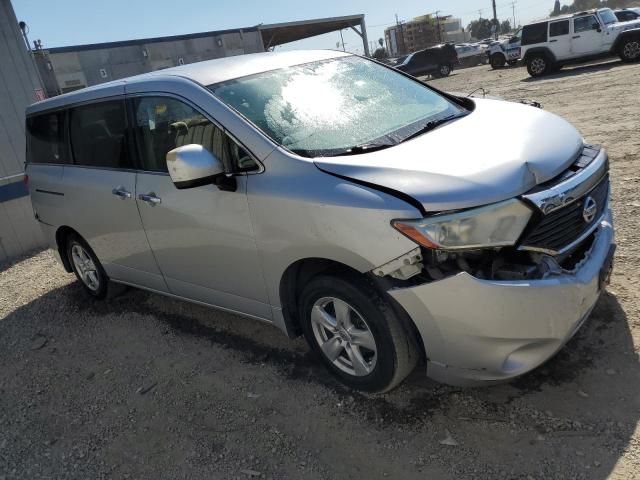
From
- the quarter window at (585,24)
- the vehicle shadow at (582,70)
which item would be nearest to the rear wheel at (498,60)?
the vehicle shadow at (582,70)

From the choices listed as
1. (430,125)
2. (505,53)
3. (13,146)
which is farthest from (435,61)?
(430,125)

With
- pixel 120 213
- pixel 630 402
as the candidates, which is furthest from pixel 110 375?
pixel 630 402

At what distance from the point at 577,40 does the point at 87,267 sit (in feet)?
58.8

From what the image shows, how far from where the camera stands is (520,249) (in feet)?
7.63

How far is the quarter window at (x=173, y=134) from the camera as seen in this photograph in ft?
9.72

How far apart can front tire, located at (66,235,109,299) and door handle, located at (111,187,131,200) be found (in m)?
1.04

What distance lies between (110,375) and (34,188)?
214 centimetres

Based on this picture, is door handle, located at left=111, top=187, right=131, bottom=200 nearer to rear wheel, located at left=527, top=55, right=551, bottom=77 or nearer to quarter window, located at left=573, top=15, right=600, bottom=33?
rear wheel, located at left=527, top=55, right=551, bottom=77

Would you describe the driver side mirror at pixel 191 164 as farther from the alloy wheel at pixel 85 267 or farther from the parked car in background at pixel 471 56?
the parked car in background at pixel 471 56

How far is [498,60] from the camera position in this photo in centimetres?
2575

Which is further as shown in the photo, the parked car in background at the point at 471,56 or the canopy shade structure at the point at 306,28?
the parked car in background at the point at 471,56

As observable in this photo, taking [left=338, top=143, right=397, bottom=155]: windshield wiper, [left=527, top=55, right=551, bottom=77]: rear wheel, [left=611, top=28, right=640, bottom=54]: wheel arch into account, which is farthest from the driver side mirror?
[left=527, top=55, right=551, bottom=77]: rear wheel

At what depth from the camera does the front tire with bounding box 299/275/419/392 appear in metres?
2.56

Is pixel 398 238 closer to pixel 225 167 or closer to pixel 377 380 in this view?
pixel 377 380
